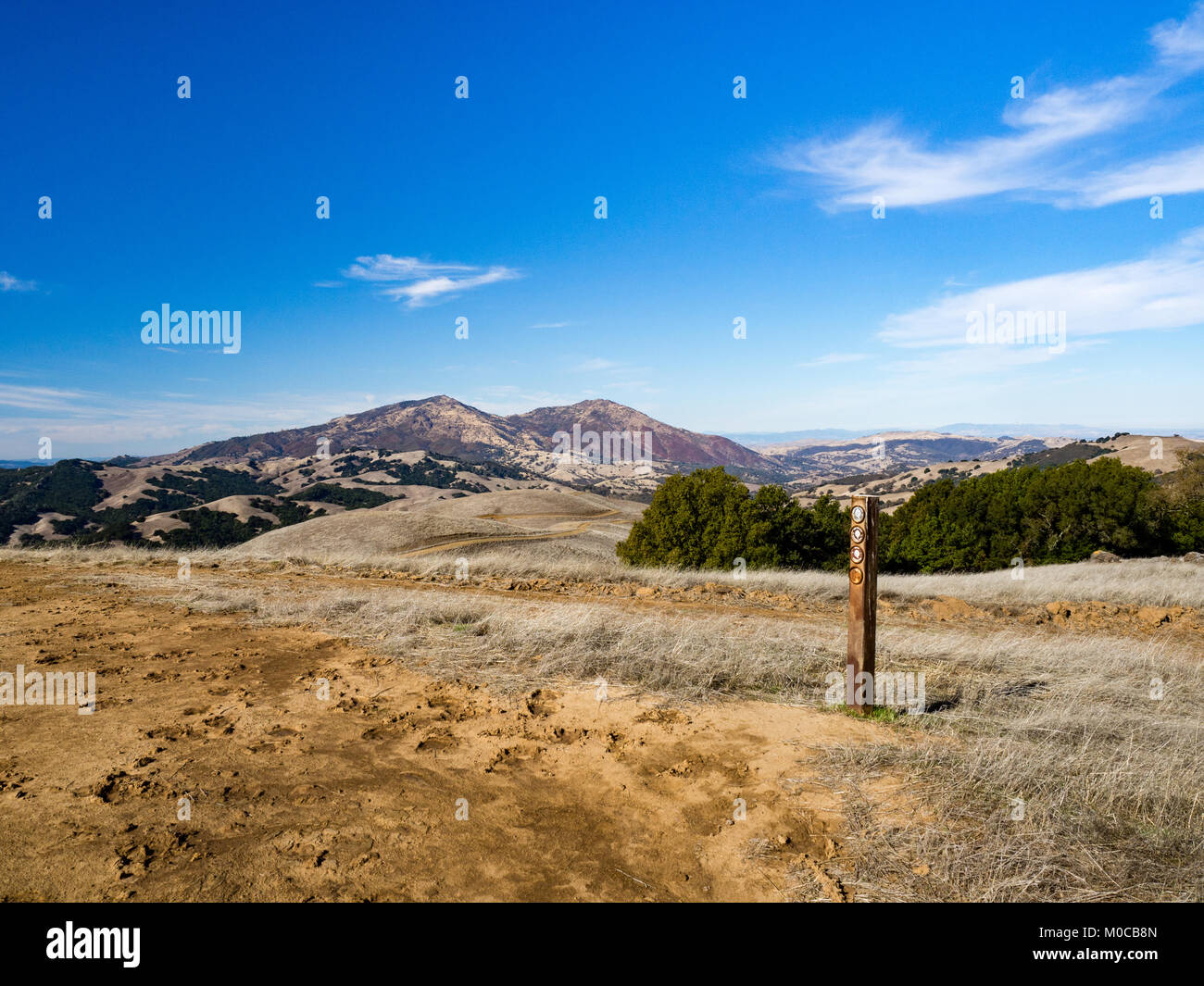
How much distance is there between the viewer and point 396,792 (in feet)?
18.0

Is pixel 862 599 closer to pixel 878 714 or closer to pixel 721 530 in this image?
pixel 878 714

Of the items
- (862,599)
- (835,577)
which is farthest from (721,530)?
A: (862,599)

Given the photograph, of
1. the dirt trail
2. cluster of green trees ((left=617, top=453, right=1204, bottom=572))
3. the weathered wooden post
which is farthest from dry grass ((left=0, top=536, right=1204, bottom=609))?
the dirt trail

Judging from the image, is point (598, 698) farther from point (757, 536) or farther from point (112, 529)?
point (112, 529)

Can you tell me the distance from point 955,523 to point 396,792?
3303cm

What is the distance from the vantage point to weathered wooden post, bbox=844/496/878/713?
6.93 m

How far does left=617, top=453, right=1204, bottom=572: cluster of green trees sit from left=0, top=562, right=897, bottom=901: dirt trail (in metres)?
18.1

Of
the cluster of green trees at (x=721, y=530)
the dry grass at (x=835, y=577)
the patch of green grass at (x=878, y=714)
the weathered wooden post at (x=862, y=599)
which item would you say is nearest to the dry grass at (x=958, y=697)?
the dry grass at (x=835, y=577)

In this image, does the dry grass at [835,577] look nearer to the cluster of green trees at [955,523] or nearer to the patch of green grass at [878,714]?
the cluster of green trees at [955,523]

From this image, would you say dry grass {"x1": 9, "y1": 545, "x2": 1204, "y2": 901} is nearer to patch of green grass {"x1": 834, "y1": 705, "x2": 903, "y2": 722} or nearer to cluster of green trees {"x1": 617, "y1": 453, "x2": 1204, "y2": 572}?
patch of green grass {"x1": 834, "y1": 705, "x2": 903, "y2": 722}

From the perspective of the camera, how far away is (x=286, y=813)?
505 cm

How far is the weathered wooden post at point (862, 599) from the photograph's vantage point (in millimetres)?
6926
